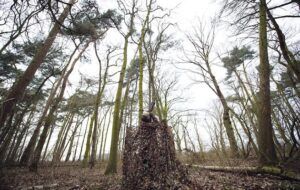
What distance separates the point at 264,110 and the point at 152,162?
12.7 feet

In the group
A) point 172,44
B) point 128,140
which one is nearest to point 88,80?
point 172,44

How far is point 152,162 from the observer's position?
3.84 meters

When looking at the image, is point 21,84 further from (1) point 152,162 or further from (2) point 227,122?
(2) point 227,122

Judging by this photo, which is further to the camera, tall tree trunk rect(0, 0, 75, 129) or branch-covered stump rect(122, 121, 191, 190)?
tall tree trunk rect(0, 0, 75, 129)

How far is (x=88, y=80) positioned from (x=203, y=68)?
8.85 m

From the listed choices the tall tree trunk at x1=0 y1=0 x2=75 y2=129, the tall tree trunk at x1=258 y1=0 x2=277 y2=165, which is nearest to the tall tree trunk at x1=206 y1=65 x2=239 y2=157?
the tall tree trunk at x1=258 y1=0 x2=277 y2=165

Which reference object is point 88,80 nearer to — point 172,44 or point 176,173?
point 172,44

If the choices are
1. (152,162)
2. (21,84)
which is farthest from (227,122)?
(21,84)

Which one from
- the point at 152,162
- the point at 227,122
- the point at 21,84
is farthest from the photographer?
the point at 227,122

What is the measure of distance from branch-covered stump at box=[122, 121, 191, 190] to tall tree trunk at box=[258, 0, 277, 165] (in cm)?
254

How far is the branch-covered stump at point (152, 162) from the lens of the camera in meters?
3.78

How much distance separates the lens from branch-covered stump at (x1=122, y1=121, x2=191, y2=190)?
12.4ft

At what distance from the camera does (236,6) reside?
5812 mm

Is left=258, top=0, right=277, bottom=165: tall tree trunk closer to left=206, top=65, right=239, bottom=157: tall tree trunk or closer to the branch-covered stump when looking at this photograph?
the branch-covered stump
